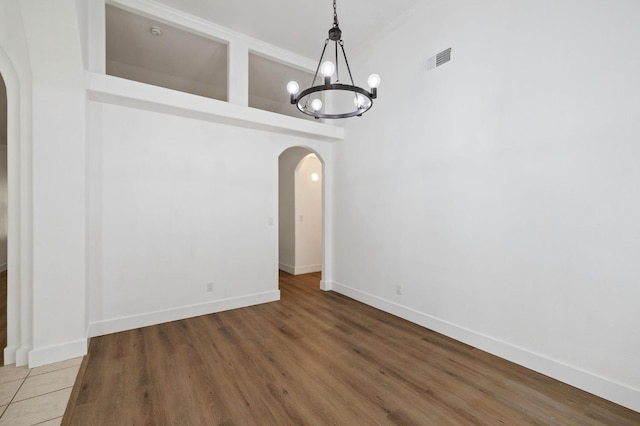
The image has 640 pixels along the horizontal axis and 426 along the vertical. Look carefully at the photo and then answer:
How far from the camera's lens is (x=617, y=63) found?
82.4 inches

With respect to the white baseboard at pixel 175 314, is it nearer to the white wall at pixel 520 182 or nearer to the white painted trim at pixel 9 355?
the white painted trim at pixel 9 355

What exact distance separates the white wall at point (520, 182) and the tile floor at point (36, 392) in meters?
3.42

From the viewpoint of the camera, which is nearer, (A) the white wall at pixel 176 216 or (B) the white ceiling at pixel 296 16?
(A) the white wall at pixel 176 216

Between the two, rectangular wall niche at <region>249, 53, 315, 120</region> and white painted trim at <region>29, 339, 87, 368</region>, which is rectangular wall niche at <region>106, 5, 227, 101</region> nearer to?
rectangular wall niche at <region>249, 53, 315, 120</region>

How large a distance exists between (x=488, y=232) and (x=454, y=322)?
1.09 metres

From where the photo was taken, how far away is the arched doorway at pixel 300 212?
620 centimetres

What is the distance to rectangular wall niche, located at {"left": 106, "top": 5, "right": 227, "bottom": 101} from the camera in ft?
12.2

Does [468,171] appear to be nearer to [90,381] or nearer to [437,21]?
[437,21]

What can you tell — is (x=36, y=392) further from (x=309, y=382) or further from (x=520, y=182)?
(x=520, y=182)

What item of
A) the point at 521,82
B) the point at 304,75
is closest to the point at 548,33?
the point at 521,82

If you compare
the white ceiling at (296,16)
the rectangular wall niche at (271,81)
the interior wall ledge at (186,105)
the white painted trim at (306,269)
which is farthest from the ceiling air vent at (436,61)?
the white painted trim at (306,269)

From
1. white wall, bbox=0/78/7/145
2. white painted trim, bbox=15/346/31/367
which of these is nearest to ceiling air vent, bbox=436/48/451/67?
white painted trim, bbox=15/346/31/367

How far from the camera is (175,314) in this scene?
3.60 meters

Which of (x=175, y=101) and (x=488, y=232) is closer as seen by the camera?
(x=488, y=232)
